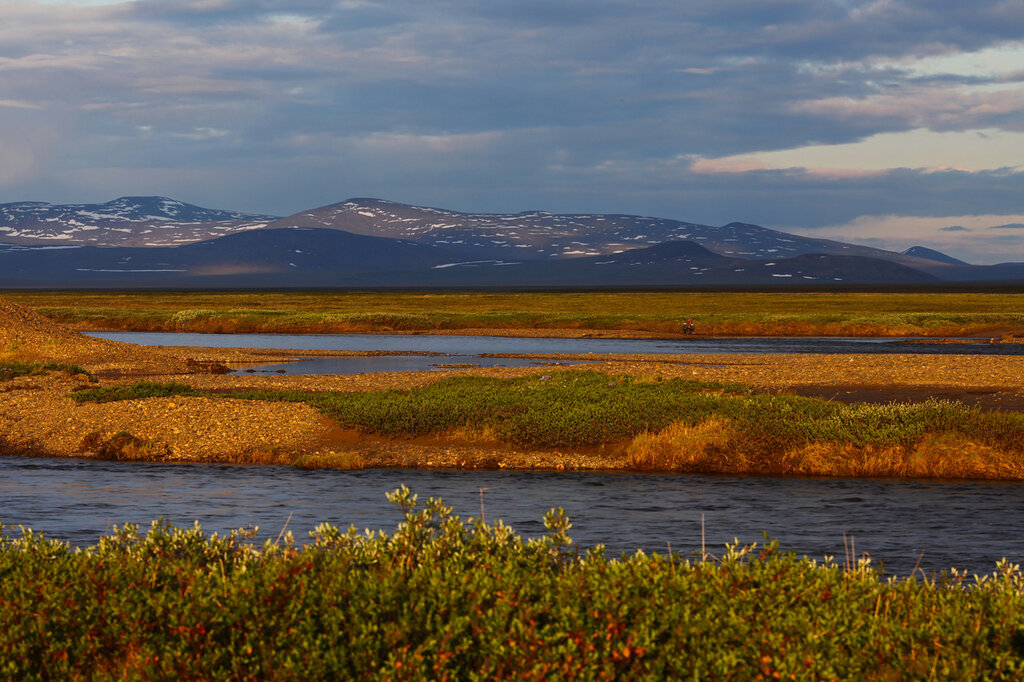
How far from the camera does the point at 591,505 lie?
22234 millimetres

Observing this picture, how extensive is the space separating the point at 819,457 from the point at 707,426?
3.04 m

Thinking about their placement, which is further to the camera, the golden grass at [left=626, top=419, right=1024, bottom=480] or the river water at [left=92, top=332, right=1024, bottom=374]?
the river water at [left=92, top=332, right=1024, bottom=374]

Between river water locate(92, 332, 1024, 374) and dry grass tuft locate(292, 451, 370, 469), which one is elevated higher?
river water locate(92, 332, 1024, 374)

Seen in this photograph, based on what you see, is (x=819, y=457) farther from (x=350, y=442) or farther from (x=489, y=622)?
(x=489, y=622)

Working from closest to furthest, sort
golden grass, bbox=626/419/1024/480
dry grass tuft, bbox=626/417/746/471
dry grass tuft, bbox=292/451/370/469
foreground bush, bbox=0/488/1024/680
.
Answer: foreground bush, bbox=0/488/1024/680 < golden grass, bbox=626/419/1024/480 < dry grass tuft, bbox=626/417/746/471 < dry grass tuft, bbox=292/451/370/469

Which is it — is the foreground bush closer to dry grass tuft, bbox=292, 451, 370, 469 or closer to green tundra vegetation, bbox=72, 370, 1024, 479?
green tundra vegetation, bbox=72, 370, 1024, 479

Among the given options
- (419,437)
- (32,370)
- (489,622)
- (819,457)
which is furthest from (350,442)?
(489,622)

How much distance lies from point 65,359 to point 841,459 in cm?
3961

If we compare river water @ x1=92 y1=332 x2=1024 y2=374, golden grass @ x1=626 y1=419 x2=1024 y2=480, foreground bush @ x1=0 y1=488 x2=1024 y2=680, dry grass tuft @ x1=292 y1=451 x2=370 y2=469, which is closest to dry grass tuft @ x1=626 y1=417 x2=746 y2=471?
golden grass @ x1=626 y1=419 x2=1024 y2=480

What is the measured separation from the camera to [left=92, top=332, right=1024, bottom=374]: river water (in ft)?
187

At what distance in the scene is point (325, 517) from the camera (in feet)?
68.9

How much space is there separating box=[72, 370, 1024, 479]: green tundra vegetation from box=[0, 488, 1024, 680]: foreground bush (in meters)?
15.6

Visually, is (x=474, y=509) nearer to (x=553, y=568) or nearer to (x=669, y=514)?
(x=669, y=514)

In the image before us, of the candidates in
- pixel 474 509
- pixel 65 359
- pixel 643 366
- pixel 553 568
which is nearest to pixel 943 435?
pixel 474 509
